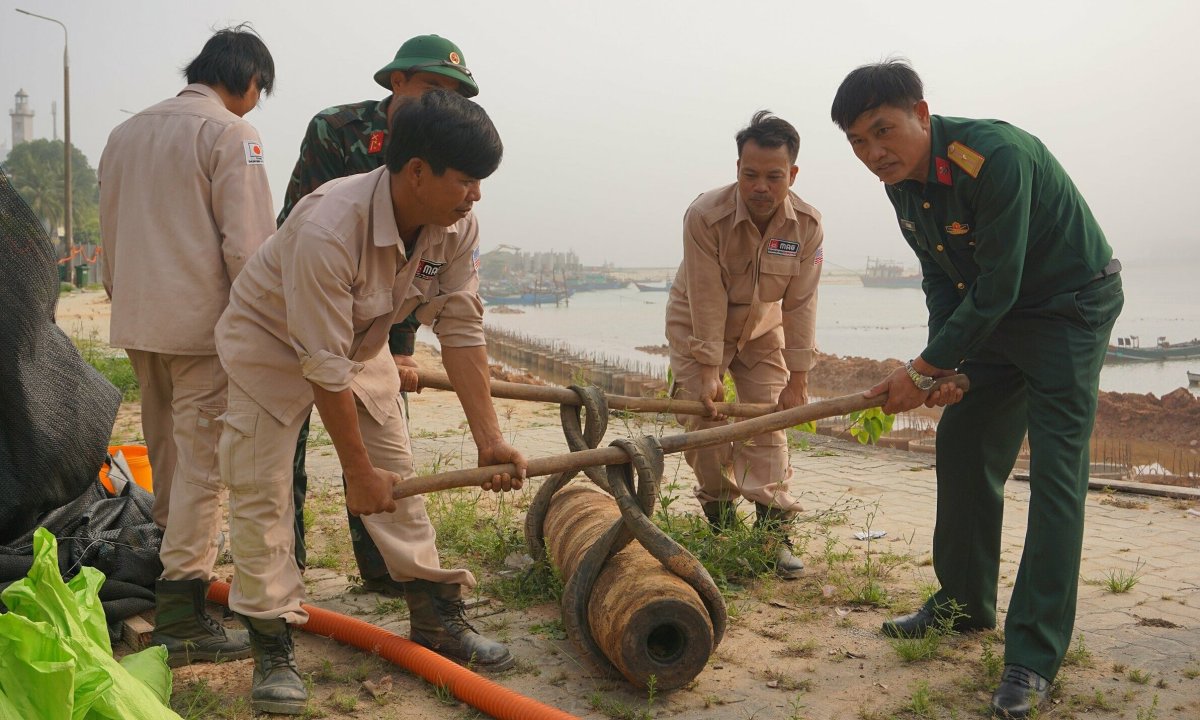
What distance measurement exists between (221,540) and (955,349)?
11.0 feet

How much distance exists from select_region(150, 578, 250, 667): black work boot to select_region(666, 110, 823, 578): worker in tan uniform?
2.26 meters

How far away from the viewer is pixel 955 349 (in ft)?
11.7

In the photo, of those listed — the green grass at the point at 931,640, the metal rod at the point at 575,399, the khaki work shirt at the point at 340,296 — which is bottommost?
the green grass at the point at 931,640

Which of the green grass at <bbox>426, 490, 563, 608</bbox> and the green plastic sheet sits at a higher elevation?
the green plastic sheet

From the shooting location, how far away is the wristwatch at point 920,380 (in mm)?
3750

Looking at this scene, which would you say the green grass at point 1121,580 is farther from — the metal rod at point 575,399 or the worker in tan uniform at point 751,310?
the metal rod at point 575,399

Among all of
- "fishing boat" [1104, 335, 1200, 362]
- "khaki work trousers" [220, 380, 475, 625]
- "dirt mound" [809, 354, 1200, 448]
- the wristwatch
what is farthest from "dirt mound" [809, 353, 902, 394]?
"khaki work trousers" [220, 380, 475, 625]

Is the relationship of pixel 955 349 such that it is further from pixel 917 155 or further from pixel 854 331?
pixel 854 331

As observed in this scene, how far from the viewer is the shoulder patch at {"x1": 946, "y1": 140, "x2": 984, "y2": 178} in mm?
3453

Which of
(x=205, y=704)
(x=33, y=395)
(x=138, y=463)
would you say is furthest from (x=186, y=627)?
(x=138, y=463)

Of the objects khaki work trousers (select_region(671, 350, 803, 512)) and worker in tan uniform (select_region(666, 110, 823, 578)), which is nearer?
worker in tan uniform (select_region(666, 110, 823, 578))

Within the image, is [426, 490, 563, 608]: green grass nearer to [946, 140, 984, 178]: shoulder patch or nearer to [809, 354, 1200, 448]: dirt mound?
[946, 140, 984, 178]: shoulder patch

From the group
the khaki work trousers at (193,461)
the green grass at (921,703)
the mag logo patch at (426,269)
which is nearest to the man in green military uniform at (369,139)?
the khaki work trousers at (193,461)

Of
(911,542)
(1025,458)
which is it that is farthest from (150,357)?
(1025,458)
